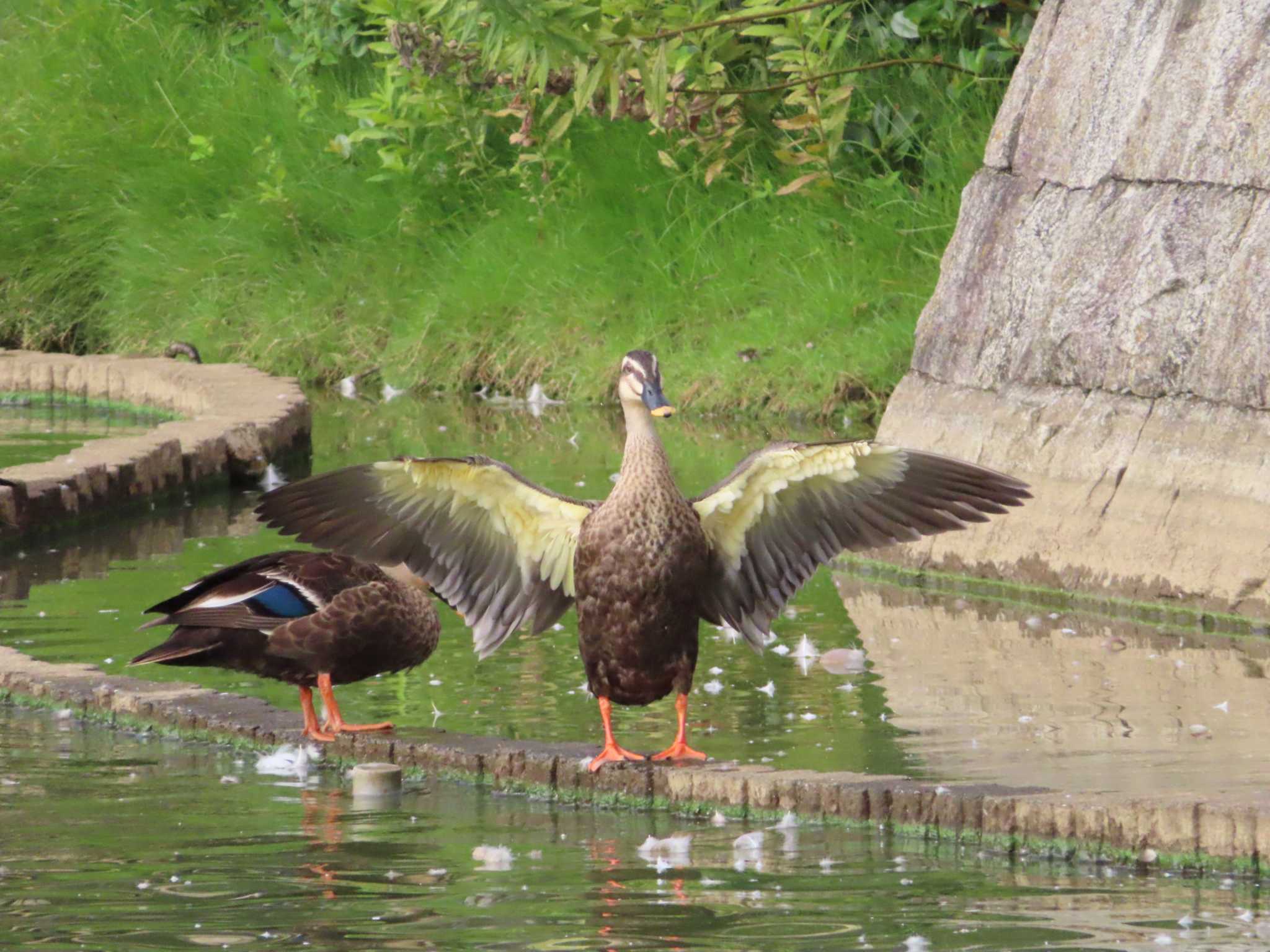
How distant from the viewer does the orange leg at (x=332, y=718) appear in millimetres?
6469

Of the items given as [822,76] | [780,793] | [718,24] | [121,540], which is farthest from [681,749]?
[822,76]

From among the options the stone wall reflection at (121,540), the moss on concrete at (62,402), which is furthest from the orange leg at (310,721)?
the moss on concrete at (62,402)

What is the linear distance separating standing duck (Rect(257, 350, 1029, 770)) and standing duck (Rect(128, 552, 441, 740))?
0.76 feet

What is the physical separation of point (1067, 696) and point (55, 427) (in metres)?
9.07

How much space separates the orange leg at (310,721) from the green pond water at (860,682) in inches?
10.0

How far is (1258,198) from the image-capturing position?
855 centimetres

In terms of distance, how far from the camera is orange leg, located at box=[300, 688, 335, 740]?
21.0 ft

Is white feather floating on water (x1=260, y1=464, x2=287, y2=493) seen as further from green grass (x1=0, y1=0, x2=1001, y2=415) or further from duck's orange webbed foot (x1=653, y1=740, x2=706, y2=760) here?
duck's orange webbed foot (x1=653, y1=740, x2=706, y2=760)

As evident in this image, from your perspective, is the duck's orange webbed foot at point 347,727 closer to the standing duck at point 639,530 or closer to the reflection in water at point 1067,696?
the standing duck at point 639,530

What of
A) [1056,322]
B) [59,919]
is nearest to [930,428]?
[1056,322]

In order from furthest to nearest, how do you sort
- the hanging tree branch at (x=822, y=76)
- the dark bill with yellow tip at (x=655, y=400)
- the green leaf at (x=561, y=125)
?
the hanging tree branch at (x=822, y=76)
the green leaf at (x=561, y=125)
the dark bill with yellow tip at (x=655, y=400)

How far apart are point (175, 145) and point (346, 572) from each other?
46.3 ft

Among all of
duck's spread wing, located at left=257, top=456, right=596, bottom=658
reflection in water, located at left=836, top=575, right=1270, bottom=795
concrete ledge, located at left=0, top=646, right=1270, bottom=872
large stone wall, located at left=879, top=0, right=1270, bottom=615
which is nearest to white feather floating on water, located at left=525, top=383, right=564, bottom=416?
large stone wall, located at left=879, top=0, right=1270, bottom=615

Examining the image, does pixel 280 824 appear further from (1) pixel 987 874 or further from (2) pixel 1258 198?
(2) pixel 1258 198
